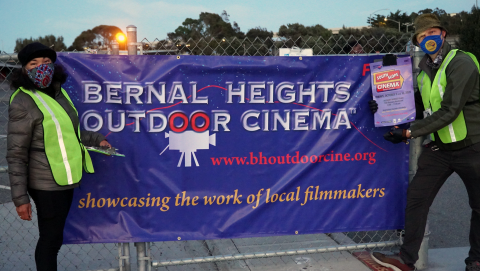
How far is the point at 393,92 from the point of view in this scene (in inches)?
143

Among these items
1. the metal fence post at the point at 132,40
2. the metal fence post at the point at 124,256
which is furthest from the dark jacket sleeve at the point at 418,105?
the metal fence post at the point at 124,256

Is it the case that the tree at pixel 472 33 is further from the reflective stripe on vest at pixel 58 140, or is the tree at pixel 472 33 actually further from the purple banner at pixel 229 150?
the reflective stripe on vest at pixel 58 140

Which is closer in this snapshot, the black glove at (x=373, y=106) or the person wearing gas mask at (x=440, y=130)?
the person wearing gas mask at (x=440, y=130)

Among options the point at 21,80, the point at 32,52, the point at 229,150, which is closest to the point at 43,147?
the point at 21,80

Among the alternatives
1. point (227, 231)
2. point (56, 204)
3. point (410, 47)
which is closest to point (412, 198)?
point (410, 47)

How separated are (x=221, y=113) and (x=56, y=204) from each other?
4.58 ft

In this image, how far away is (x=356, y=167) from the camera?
3.79m

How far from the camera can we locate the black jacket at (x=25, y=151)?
2711 millimetres

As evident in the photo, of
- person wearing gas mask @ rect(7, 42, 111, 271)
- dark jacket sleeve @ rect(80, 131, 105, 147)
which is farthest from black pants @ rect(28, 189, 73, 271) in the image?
dark jacket sleeve @ rect(80, 131, 105, 147)

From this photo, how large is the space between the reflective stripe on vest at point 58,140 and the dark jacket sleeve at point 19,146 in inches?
3.6

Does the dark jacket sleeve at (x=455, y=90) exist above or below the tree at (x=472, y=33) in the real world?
below

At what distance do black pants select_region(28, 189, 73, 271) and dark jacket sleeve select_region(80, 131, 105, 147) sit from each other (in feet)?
1.39

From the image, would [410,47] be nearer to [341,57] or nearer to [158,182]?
[341,57]

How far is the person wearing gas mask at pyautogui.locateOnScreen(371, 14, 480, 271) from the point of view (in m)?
3.23
